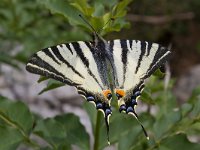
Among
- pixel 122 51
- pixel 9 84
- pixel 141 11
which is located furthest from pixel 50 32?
pixel 141 11

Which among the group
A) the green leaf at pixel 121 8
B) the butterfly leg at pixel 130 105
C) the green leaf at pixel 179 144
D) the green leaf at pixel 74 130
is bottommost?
the green leaf at pixel 179 144

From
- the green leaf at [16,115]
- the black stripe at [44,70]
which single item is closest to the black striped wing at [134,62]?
the black stripe at [44,70]

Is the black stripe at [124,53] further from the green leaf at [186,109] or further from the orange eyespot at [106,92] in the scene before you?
the green leaf at [186,109]

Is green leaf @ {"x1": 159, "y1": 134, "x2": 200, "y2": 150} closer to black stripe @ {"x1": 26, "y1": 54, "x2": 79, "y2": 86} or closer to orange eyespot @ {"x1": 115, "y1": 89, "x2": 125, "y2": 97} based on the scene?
orange eyespot @ {"x1": 115, "y1": 89, "x2": 125, "y2": 97}

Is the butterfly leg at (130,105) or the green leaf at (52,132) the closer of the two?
the butterfly leg at (130,105)

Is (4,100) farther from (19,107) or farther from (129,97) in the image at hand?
(129,97)

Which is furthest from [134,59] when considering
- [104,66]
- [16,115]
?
→ [16,115]
